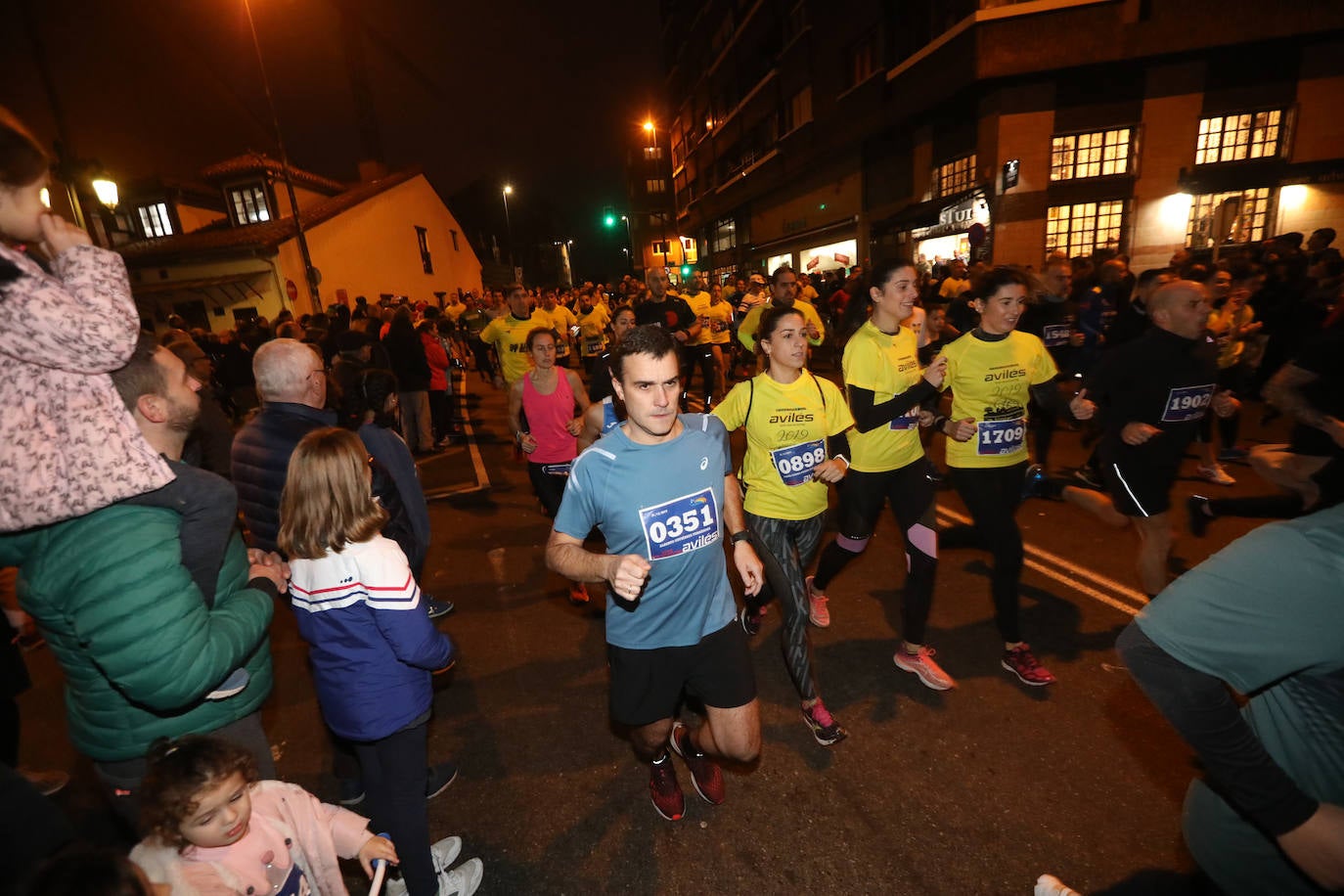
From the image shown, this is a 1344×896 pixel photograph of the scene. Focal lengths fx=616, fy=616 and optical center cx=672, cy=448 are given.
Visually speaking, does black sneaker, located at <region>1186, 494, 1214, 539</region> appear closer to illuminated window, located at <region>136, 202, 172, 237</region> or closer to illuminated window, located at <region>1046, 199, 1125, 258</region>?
illuminated window, located at <region>1046, 199, 1125, 258</region>

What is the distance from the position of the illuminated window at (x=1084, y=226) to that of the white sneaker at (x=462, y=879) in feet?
71.1

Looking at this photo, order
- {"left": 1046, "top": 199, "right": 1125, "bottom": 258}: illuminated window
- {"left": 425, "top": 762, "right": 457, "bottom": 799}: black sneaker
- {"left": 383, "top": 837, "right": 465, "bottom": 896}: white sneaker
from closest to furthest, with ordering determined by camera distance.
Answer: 1. {"left": 383, "top": 837, "right": 465, "bottom": 896}: white sneaker
2. {"left": 425, "top": 762, "right": 457, "bottom": 799}: black sneaker
3. {"left": 1046, "top": 199, "right": 1125, "bottom": 258}: illuminated window

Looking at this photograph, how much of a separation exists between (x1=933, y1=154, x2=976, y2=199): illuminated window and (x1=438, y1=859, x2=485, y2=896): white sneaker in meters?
22.0

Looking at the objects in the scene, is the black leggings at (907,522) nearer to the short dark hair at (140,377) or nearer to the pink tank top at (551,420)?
→ the pink tank top at (551,420)

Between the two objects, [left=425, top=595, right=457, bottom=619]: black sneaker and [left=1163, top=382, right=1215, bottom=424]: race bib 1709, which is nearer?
[left=1163, top=382, right=1215, bottom=424]: race bib 1709

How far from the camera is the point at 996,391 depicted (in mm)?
3861

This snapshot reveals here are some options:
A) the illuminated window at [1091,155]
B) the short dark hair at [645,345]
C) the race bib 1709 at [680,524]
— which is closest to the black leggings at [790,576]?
the race bib 1709 at [680,524]

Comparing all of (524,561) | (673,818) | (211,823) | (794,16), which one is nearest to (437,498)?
(524,561)

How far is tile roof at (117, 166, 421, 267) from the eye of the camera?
73.4 feet

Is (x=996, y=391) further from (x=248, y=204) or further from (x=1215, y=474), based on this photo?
(x=248, y=204)

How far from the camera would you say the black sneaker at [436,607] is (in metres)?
5.13

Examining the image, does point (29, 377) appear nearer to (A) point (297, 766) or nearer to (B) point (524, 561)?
(A) point (297, 766)

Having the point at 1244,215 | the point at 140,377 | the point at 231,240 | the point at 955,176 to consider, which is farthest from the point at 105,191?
the point at 1244,215

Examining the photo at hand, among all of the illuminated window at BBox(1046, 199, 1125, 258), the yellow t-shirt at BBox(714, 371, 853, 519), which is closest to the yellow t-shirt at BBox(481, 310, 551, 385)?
the yellow t-shirt at BBox(714, 371, 853, 519)
